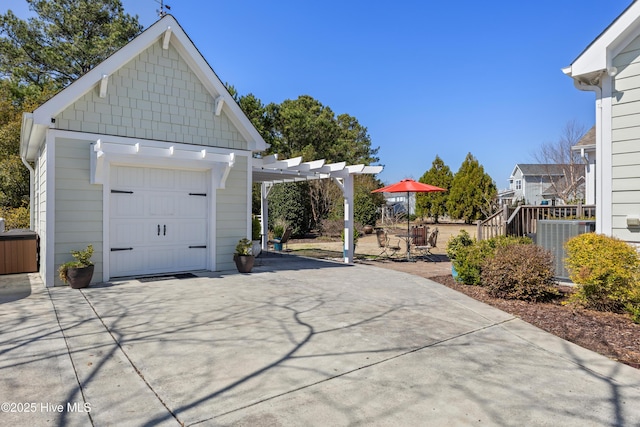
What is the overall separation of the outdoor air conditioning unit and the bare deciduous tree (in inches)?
728

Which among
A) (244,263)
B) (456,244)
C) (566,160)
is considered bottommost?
(244,263)

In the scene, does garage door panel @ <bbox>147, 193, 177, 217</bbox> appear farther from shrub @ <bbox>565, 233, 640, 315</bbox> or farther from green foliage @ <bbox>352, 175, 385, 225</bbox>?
green foliage @ <bbox>352, 175, 385, 225</bbox>

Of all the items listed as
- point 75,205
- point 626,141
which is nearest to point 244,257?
point 75,205

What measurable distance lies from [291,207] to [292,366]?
17.0 m

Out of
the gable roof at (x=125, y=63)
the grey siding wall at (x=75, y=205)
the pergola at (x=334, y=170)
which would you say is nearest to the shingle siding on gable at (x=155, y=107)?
the gable roof at (x=125, y=63)

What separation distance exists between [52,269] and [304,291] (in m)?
4.59

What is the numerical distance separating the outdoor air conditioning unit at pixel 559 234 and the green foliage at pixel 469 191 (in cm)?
2384

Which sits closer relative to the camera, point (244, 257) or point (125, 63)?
point (125, 63)

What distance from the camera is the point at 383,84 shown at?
2008 cm

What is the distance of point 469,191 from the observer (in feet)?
101

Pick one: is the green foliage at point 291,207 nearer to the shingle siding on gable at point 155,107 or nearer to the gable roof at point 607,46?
the shingle siding on gable at point 155,107

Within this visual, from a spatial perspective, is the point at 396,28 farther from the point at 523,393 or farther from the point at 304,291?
the point at 523,393

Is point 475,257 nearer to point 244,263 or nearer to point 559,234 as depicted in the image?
point 559,234

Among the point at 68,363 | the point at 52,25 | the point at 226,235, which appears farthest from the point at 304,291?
the point at 52,25
